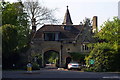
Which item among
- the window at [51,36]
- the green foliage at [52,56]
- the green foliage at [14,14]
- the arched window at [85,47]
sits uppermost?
the green foliage at [14,14]

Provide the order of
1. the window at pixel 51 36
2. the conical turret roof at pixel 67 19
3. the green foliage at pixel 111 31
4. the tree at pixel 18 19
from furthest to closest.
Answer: the conical turret roof at pixel 67 19, the window at pixel 51 36, the green foliage at pixel 111 31, the tree at pixel 18 19

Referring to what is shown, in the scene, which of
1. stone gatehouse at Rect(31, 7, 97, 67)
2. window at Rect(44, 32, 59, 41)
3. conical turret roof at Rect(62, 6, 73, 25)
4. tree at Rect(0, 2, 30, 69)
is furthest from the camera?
conical turret roof at Rect(62, 6, 73, 25)

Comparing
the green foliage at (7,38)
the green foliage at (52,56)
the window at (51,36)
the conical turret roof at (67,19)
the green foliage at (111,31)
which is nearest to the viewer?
the green foliage at (7,38)

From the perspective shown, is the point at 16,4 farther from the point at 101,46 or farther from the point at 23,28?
the point at 101,46

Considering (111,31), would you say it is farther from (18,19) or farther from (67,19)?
(67,19)

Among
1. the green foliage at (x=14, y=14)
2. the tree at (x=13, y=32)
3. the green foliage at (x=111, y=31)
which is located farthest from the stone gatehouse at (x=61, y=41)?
the green foliage at (x=14, y=14)

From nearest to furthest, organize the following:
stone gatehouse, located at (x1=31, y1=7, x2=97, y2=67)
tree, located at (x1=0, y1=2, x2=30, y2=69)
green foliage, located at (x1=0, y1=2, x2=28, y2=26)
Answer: tree, located at (x1=0, y1=2, x2=30, y2=69), green foliage, located at (x1=0, y1=2, x2=28, y2=26), stone gatehouse, located at (x1=31, y1=7, x2=97, y2=67)

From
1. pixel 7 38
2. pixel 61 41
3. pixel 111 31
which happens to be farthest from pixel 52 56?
pixel 7 38

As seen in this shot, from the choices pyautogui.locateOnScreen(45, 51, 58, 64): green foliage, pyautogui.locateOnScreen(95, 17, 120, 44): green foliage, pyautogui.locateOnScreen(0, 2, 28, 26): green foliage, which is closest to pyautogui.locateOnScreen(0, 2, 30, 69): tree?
pyautogui.locateOnScreen(0, 2, 28, 26): green foliage

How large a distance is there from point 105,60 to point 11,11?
16882 millimetres

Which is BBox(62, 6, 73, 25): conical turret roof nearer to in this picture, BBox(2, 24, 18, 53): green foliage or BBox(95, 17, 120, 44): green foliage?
BBox(95, 17, 120, 44): green foliage

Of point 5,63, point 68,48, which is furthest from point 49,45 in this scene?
point 5,63

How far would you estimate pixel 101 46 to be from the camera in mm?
35875

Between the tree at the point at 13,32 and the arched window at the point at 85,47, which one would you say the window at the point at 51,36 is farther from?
the tree at the point at 13,32
